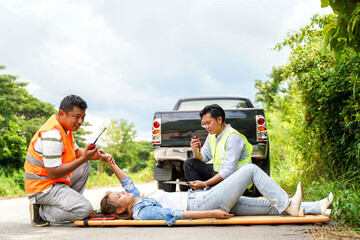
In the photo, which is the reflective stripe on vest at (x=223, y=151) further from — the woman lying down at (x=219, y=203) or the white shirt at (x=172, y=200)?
the white shirt at (x=172, y=200)

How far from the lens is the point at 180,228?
183 inches

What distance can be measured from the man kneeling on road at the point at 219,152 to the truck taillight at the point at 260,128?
5.03ft

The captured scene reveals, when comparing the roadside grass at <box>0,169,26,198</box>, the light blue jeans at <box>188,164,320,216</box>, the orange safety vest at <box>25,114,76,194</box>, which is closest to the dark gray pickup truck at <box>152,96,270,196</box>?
the light blue jeans at <box>188,164,320,216</box>

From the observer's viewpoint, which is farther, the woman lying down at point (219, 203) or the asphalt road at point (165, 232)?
the woman lying down at point (219, 203)

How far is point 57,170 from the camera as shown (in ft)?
15.8

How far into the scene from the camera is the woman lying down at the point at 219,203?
4.64m

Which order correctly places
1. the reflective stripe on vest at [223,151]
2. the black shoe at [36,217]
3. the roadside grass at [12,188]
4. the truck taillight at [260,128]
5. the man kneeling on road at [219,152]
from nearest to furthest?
the black shoe at [36,217] → the man kneeling on road at [219,152] → the reflective stripe on vest at [223,151] → the truck taillight at [260,128] → the roadside grass at [12,188]

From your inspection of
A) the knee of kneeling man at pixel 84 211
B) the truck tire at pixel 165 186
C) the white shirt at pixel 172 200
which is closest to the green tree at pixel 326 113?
the white shirt at pixel 172 200

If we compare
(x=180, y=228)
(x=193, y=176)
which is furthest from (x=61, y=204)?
(x=193, y=176)

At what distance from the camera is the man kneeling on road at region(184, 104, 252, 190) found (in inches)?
211

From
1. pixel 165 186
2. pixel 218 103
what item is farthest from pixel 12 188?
pixel 218 103

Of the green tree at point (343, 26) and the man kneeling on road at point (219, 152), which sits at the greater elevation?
the green tree at point (343, 26)

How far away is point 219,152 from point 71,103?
2.13 meters

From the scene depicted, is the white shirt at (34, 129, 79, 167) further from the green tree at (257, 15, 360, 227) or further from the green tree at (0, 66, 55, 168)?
the green tree at (0, 66, 55, 168)
